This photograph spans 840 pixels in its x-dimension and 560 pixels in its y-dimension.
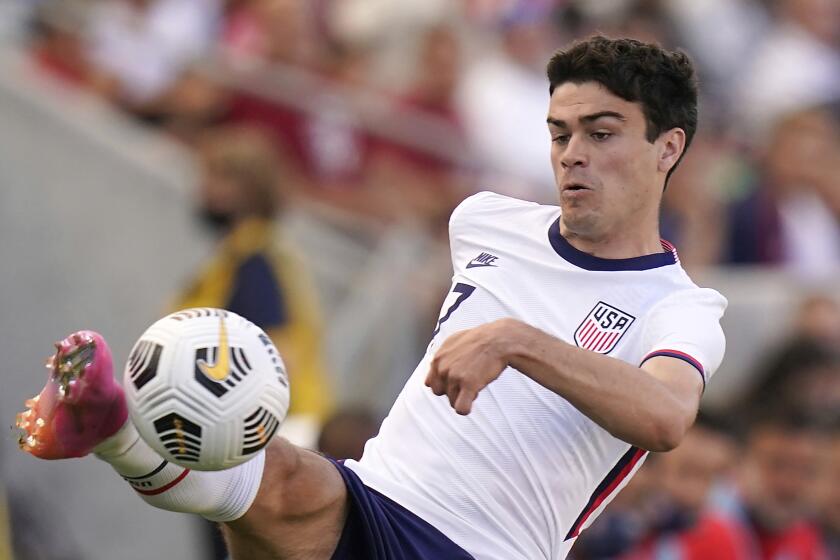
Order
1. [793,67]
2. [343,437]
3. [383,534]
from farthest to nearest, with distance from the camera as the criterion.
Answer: [793,67] → [343,437] → [383,534]

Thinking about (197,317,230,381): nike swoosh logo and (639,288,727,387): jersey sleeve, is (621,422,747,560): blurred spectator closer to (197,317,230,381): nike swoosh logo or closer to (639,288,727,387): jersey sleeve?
(639,288,727,387): jersey sleeve

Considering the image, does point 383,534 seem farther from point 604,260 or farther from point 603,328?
point 604,260

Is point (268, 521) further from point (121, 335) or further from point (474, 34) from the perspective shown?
point (474, 34)

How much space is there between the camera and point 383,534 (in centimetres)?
467

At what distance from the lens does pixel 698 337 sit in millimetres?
4461

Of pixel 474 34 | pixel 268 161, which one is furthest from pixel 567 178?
pixel 474 34

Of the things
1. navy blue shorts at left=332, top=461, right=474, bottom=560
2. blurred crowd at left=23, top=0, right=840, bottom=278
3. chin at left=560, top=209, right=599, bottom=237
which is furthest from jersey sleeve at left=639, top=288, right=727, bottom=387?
blurred crowd at left=23, top=0, right=840, bottom=278

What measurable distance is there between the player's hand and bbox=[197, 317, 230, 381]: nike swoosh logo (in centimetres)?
56

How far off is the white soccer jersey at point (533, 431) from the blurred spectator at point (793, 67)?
718 cm

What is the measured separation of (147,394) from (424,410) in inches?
43.1

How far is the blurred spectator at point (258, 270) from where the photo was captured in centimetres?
743

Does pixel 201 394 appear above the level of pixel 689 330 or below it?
below

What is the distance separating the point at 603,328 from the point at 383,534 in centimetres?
92

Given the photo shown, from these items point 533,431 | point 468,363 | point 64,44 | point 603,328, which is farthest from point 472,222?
point 64,44
